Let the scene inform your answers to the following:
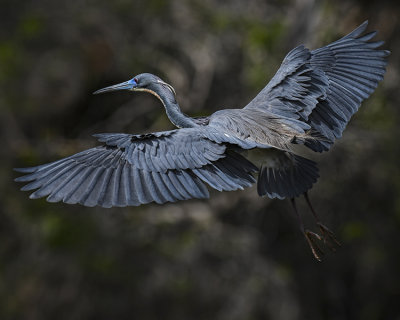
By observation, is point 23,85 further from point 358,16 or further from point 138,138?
point 138,138

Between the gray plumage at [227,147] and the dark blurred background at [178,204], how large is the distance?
4.30 metres

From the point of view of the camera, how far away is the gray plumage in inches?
194

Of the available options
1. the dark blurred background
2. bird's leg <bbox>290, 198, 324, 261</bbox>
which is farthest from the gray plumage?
the dark blurred background

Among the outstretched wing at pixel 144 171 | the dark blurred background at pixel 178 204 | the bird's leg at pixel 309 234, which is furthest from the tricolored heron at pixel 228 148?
the dark blurred background at pixel 178 204

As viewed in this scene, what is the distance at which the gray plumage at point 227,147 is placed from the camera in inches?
194

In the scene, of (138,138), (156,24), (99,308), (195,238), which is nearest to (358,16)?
(156,24)

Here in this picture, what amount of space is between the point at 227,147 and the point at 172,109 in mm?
672

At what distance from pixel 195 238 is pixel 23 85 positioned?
133 inches

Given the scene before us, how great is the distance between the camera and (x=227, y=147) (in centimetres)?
518

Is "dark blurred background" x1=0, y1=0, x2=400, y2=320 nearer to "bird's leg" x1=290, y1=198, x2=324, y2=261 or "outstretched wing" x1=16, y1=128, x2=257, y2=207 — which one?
"bird's leg" x1=290, y1=198, x2=324, y2=261

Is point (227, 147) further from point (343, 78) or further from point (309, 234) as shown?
point (343, 78)

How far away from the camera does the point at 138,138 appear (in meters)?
5.17

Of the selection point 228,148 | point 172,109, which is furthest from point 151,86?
point 228,148

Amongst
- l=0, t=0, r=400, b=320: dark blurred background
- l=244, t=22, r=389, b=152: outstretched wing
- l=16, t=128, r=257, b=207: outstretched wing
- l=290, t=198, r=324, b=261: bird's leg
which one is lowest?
l=0, t=0, r=400, b=320: dark blurred background
